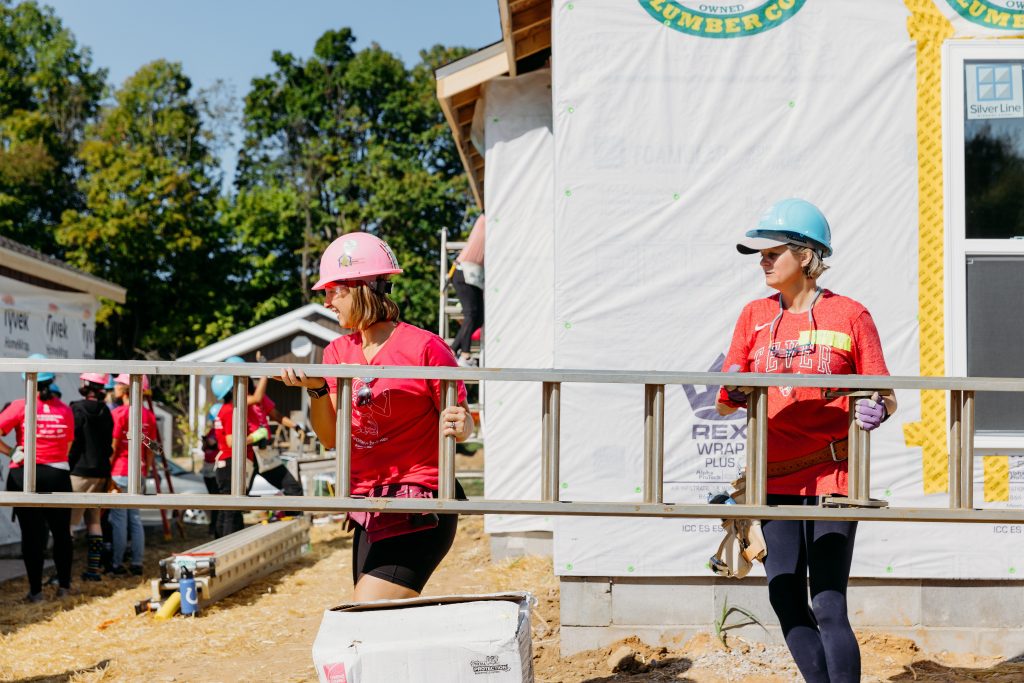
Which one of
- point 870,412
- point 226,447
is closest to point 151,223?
point 226,447

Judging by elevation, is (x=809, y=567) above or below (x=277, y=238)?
below

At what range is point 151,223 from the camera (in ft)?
127

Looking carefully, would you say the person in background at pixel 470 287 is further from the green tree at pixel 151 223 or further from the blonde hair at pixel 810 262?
the green tree at pixel 151 223

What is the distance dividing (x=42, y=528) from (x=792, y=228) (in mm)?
7096

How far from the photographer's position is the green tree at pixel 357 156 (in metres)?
39.9

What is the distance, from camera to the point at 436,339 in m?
3.77

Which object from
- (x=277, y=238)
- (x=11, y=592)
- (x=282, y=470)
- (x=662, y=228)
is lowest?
(x=11, y=592)

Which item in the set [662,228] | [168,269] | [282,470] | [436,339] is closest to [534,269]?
[662,228]

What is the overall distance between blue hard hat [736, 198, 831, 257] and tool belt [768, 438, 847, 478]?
26.5 inches

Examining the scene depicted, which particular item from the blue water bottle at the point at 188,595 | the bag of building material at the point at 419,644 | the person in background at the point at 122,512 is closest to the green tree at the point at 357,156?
the person in background at the point at 122,512

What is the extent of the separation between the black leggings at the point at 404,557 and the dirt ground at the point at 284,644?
191 cm

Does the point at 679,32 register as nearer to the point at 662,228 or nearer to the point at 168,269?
the point at 662,228

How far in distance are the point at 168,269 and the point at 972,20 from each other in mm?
37065

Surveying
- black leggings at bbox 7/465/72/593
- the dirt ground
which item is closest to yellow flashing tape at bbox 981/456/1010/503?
the dirt ground
